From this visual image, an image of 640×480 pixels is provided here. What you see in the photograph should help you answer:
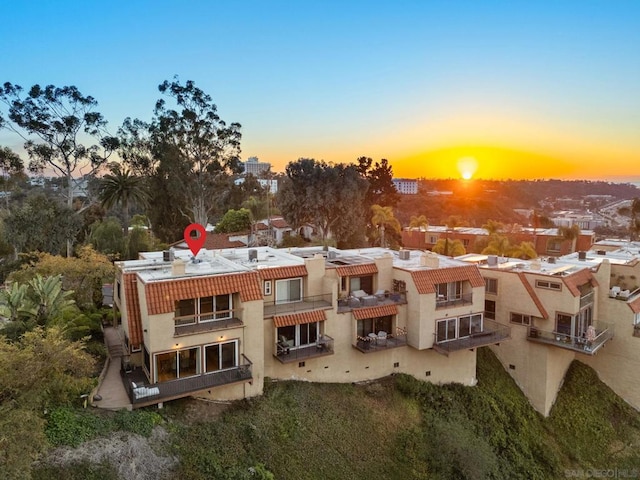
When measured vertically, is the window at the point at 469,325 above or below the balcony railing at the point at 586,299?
below

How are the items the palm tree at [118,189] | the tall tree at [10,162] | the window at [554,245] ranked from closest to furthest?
1. the tall tree at [10,162]
2. the palm tree at [118,189]
3. the window at [554,245]

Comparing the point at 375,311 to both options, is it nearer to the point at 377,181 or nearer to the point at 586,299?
the point at 586,299

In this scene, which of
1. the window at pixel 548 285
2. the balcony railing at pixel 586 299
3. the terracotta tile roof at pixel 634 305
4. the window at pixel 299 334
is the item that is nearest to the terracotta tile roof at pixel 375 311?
the window at pixel 299 334

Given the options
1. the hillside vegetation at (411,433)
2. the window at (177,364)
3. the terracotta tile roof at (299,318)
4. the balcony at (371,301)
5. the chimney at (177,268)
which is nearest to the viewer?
the hillside vegetation at (411,433)

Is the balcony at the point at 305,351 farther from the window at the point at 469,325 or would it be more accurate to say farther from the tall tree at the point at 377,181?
the tall tree at the point at 377,181

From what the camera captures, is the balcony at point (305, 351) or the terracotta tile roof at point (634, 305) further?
the terracotta tile roof at point (634, 305)

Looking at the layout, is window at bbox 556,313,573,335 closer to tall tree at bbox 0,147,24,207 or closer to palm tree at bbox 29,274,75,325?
palm tree at bbox 29,274,75,325

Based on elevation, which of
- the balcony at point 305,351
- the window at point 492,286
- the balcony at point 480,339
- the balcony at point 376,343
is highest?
the window at point 492,286

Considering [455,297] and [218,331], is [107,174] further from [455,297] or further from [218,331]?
[455,297]
